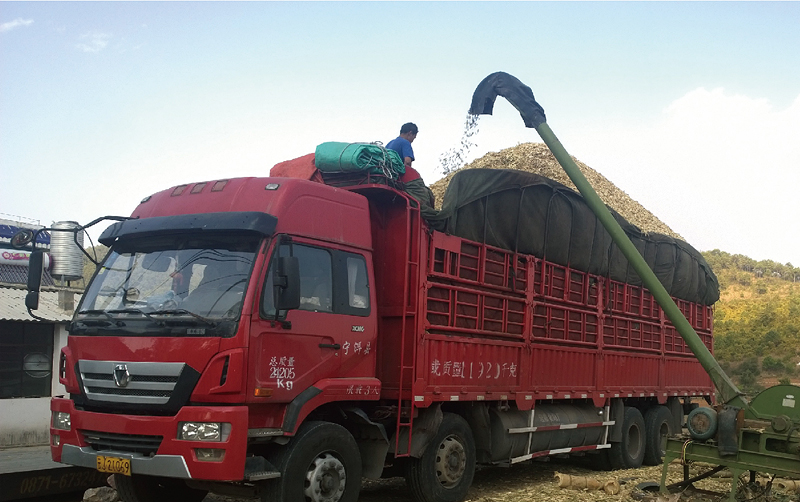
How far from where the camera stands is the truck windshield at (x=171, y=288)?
576 centimetres

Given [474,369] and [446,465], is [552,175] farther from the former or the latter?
[446,465]

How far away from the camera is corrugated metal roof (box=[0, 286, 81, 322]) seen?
13.5 meters

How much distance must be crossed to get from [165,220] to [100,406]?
5.27 feet

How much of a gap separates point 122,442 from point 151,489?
1188 mm

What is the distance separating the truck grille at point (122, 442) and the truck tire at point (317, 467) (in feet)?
3.01

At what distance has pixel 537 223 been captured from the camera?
955cm

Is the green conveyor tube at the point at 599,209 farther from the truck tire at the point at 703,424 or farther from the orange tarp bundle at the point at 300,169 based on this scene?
the orange tarp bundle at the point at 300,169

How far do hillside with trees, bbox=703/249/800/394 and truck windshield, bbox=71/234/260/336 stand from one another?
61.7 ft

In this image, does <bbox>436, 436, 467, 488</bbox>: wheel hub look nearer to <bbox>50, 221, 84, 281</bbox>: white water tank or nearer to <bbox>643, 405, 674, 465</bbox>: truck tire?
<bbox>643, 405, 674, 465</bbox>: truck tire

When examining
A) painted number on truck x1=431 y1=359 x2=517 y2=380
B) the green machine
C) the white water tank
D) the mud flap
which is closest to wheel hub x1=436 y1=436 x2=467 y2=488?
the mud flap

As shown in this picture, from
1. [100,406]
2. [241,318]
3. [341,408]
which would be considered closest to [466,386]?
[341,408]

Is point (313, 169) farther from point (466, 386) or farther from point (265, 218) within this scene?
point (466, 386)

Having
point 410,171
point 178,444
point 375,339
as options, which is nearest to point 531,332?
point 410,171

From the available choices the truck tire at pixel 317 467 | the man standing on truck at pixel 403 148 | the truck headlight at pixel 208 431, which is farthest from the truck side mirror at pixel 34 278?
the man standing on truck at pixel 403 148
